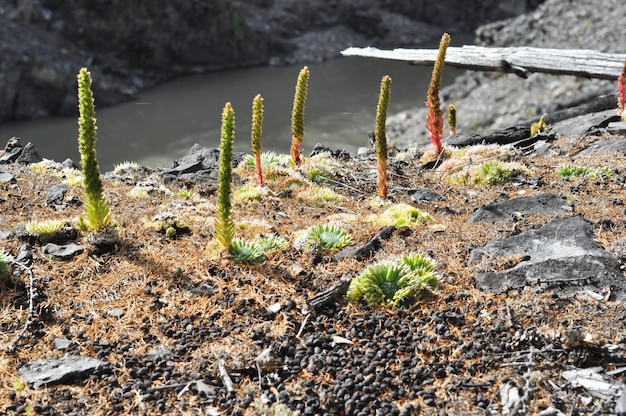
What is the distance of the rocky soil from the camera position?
1261 inches

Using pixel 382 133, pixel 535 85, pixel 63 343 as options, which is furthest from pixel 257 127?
pixel 535 85

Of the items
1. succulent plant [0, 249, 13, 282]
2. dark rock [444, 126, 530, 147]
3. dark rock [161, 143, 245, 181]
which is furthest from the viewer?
dark rock [444, 126, 530, 147]

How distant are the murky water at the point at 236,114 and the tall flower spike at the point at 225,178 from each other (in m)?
18.4

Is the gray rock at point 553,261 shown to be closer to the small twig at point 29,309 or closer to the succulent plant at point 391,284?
the succulent plant at point 391,284

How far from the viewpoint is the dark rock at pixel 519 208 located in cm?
698

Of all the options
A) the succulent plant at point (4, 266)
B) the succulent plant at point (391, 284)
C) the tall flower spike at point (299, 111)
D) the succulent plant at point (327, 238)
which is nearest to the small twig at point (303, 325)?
the succulent plant at point (391, 284)

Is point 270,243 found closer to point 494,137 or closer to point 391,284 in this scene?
point 391,284

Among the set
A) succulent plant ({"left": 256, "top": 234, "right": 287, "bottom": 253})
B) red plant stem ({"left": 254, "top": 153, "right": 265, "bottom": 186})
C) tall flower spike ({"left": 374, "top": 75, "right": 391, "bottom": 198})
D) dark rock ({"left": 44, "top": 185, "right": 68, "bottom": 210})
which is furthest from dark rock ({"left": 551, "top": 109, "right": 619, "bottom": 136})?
dark rock ({"left": 44, "top": 185, "right": 68, "bottom": 210})

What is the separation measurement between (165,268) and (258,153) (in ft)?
11.1

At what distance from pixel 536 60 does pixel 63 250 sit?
10.5 m

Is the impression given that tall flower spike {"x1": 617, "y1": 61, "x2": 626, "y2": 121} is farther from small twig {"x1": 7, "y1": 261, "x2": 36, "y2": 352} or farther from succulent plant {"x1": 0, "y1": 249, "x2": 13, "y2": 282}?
succulent plant {"x1": 0, "y1": 249, "x2": 13, "y2": 282}

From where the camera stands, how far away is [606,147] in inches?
397

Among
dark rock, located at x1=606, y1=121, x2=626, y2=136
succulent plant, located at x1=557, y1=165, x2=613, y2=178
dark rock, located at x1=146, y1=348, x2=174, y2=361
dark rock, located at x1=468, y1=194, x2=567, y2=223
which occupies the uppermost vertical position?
dark rock, located at x1=606, y1=121, x2=626, y2=136

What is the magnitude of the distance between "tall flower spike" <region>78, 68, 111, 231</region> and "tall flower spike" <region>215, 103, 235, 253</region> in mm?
1175
